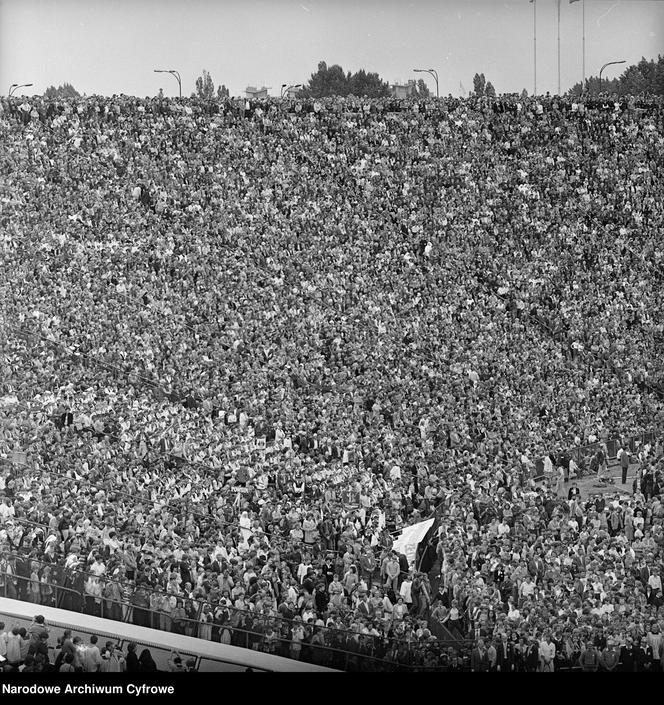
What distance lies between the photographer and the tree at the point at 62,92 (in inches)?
1576

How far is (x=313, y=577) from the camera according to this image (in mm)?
15766

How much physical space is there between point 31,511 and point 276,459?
5.82 m

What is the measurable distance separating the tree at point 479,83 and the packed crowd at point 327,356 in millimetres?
7392

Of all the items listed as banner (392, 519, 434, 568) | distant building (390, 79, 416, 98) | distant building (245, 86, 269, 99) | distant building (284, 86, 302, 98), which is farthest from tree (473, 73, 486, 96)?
banner (392, 519, 434, 568)

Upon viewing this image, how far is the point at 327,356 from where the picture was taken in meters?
28.4

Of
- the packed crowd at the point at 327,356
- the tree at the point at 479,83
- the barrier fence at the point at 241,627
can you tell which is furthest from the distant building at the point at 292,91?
the barrier fence at the point at 241,627

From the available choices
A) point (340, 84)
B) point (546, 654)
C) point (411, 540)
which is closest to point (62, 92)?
point (340, 84)

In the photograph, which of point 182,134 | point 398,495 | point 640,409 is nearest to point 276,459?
point 398,495

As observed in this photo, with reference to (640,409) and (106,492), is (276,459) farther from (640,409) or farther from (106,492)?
(640,409)

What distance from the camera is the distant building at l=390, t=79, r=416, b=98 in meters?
48.7

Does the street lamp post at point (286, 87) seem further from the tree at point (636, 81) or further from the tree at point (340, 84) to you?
the tree at point (636, 81)

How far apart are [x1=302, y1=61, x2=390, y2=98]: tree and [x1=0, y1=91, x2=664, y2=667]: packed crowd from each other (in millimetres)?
5672

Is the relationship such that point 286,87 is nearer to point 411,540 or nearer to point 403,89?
point 403,89

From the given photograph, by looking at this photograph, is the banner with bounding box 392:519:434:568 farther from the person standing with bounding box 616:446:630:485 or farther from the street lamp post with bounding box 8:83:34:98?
the street lamp post with bounding box 8:83:34:98
